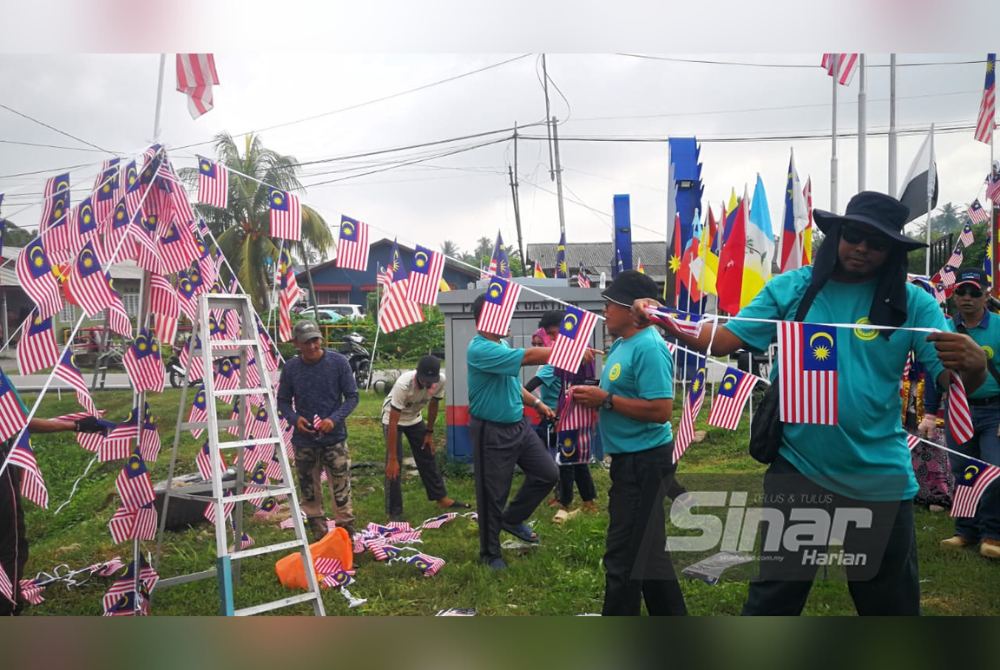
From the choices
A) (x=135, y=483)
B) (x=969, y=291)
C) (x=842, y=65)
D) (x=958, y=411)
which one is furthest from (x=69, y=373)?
(x=969, y=291)

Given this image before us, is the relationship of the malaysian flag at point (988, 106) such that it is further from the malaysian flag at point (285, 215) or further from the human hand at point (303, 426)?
the human hand at point (303, 426)

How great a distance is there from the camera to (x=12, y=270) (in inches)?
123

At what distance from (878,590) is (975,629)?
944mm

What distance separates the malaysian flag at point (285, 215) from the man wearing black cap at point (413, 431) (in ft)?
5.27

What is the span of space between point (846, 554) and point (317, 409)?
9.48ft

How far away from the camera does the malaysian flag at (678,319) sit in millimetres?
2699

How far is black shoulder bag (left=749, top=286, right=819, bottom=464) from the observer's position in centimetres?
255

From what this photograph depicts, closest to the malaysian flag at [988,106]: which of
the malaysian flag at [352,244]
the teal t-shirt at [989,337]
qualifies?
the teal t-shirt at [989,337]

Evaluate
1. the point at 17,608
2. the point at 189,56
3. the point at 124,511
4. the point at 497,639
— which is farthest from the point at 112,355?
the point at 497,639

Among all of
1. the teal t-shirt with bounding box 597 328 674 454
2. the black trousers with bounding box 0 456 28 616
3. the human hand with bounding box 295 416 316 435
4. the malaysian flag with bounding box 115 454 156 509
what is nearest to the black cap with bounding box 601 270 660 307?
the teal t-shirt with bounding box 597 328 674 454

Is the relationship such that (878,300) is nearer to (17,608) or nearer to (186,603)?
(186,603)

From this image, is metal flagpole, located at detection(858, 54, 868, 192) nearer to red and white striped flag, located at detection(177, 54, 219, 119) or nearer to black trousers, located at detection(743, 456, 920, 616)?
black trousers, located at detection(743, 456, 920, 616)

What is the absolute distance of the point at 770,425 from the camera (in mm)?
2557

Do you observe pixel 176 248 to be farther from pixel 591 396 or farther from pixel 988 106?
pixel 988 106
